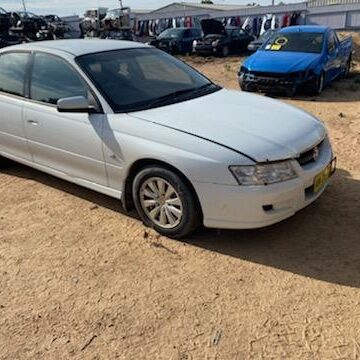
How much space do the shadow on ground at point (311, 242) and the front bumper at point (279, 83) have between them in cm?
578

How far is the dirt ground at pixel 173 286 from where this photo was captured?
9.53 feet

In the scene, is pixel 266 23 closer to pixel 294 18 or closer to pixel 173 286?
pixel 294 18

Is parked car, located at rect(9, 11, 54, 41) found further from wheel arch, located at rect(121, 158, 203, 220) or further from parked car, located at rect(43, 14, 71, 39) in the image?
wheel arch, located at rect(121, 158, 203, 220)

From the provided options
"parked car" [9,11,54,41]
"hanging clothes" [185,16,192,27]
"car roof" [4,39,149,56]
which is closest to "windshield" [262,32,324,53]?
"car roof" [4,39,149,56]

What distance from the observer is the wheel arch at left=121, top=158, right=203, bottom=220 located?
12.5 ft

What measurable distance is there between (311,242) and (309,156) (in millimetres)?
706

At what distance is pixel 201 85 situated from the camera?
195 inches

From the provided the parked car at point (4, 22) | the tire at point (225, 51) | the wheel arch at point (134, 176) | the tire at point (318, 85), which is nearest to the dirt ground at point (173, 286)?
the wheel arch at point (134, 176)

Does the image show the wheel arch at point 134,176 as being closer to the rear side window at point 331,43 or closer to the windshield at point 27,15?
the rear side window at point 331,43

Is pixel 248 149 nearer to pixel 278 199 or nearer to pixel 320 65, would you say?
pixel 278 199

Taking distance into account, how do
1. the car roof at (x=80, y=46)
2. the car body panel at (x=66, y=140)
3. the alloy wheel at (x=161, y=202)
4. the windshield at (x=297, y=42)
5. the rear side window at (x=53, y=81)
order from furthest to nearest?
the windshield at (x=297, y=42), the car roof at (x=80, y=46), the rear side window at (x=53, y=81), the car body panel at (x=66, y=140), the alloy wheel at (x=161, y=202)

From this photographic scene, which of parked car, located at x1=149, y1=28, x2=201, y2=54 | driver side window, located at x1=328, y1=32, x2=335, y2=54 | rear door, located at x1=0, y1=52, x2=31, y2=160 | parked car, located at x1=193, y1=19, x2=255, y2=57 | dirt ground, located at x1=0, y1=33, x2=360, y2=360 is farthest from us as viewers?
parked car, located at x1=149, y1=28, x2=201, y2=54

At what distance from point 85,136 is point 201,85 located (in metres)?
1.36

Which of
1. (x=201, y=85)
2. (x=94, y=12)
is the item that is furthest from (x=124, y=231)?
(x=94, y=12)
